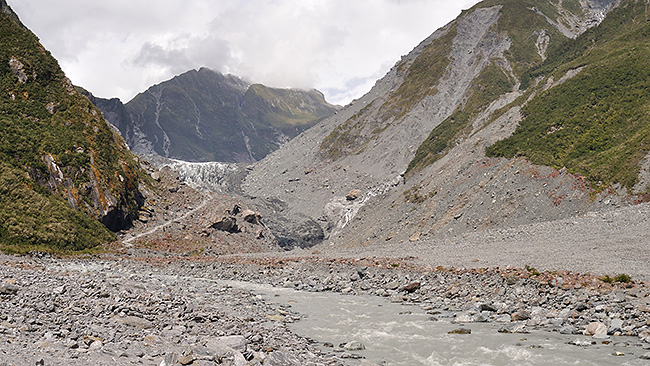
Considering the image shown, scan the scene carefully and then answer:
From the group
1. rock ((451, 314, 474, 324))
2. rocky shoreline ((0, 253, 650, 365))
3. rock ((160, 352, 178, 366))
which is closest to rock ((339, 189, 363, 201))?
rocky shoreline ((0, 253, 650, 365))

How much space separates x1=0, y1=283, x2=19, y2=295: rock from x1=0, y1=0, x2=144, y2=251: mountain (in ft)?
74.7

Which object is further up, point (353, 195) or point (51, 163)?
point (51, 163)

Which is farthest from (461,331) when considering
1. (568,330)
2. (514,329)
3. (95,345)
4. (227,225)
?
(227,225)

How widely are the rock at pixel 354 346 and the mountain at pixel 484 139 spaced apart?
29725 mm

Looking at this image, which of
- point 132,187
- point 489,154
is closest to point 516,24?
point 489,154

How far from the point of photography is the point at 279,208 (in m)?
94.4

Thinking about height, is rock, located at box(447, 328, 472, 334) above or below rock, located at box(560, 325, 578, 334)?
above

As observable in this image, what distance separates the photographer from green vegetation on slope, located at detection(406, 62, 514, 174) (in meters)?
80.1

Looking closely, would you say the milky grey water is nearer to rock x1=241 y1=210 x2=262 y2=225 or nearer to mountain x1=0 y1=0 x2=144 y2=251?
mountain x1=0 y1=0 x2=144 y2=251

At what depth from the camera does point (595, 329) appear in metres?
13.9

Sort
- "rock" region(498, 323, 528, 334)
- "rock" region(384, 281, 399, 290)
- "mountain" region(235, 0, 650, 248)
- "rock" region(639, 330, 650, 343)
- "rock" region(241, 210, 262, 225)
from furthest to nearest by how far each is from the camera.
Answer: "rock" region(241, 210, 262, 225)
"mountain" region(235, 0, 650, 248)
"rock" region(384, 281, 399, 290)
"rock" region(498, 323, 528, 334)
"rock" region(639, 330, 650, 343)

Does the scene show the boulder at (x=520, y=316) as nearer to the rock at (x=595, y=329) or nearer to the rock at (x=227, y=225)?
the rock at (x=595, y=329)

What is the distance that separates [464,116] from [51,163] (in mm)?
76885

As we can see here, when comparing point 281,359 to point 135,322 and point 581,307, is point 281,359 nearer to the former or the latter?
point 135,322
